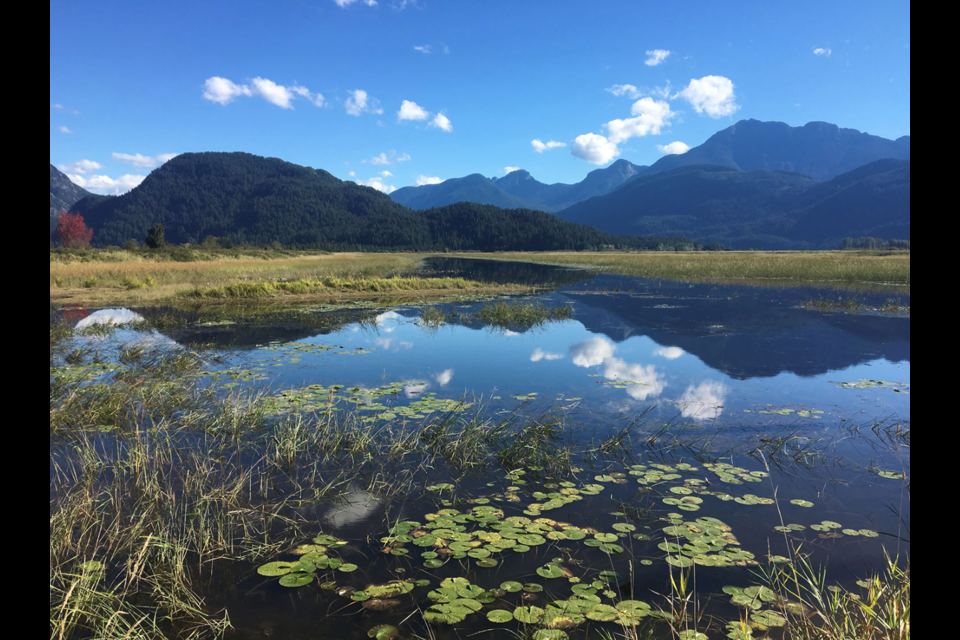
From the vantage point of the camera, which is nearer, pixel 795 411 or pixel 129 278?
pixel 795 411

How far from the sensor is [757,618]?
3613 millimetres

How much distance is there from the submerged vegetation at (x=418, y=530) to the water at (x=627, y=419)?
4cm

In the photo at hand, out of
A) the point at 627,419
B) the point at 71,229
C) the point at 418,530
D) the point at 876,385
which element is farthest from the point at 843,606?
the point at 71,229

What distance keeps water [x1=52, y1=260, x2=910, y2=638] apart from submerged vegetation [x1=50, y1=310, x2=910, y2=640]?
4 cm

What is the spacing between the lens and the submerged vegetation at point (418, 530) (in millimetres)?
3625

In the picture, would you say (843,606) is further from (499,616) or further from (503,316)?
(503,316)

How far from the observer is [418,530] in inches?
189

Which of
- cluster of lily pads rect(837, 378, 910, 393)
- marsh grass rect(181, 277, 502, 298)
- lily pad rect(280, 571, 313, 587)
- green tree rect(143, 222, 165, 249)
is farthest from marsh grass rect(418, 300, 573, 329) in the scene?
green tree rect(143, 222, 165, 249)

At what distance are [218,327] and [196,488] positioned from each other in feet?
41.9

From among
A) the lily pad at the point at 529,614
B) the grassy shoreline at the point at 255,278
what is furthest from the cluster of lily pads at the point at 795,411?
the grassy shoreline at the point at 255,278

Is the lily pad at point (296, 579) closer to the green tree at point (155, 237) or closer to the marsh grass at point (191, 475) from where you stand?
the marsh grass at point (191, 475)

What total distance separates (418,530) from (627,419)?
14.9 ft

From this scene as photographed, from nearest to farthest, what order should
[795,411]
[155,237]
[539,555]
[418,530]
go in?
[539,555] → [418,530] → [795,411] → [155,237]
